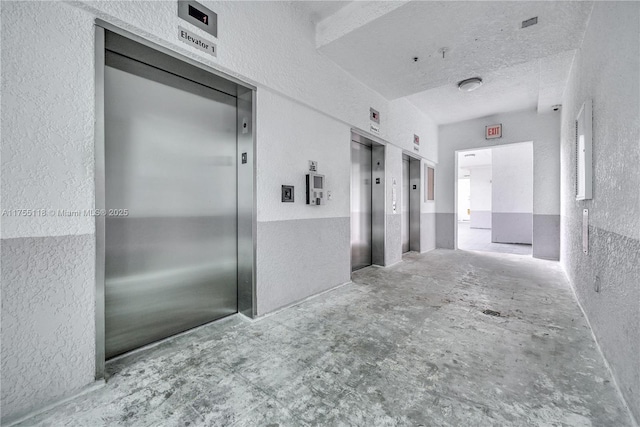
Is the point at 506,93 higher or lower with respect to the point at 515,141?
higher

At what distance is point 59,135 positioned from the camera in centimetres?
150

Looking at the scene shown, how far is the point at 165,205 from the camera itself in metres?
2.21

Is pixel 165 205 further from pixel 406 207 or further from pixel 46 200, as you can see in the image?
pixel 406 207

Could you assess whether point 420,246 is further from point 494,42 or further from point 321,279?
point 494,42

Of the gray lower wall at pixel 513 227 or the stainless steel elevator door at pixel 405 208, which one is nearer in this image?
the stainless steel elevator door at pixel 405 208

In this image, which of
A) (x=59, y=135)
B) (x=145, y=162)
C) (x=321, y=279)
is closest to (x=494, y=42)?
(x=321, y=279)

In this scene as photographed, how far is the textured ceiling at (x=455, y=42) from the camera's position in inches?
96.9

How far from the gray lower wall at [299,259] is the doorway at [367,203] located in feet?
2.57

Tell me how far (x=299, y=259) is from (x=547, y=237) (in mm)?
5367

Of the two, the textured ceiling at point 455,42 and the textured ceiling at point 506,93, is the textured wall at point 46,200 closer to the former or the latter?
the textured ceiling at point 455,42

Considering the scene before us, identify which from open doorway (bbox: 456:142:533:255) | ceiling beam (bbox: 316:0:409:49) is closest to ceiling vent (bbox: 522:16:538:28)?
ceiling beam (bbox: 316:0:409:49)

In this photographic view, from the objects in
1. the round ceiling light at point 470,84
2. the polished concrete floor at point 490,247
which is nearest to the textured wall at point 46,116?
the round ceiling light at point 470,84

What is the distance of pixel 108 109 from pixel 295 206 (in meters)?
1.74

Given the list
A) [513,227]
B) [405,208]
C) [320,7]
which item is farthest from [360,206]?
[513,227]
